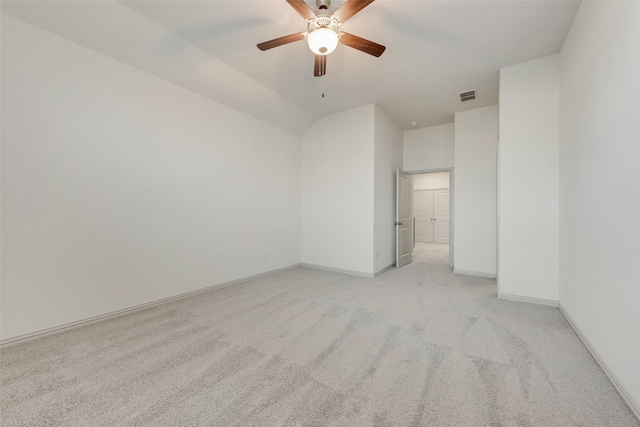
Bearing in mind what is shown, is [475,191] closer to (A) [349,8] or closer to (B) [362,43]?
(B) [362,43]

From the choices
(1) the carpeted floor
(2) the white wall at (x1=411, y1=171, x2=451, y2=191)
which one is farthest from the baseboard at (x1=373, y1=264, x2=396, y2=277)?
(2) the white wall at (x1=411, y1=171, x2=451, y2=191)

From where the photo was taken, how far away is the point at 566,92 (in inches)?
104

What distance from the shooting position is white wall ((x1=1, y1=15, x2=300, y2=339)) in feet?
6.96

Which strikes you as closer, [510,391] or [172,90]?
[510,391]

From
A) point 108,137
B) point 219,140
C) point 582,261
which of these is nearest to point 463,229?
point 582,261

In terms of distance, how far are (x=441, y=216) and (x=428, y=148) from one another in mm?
4237

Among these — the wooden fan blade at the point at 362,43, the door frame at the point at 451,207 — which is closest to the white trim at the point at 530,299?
the door frame at the point at 451,207

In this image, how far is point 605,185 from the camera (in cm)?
174

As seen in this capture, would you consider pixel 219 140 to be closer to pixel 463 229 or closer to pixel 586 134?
pixel 586 134

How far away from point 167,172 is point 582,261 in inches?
177

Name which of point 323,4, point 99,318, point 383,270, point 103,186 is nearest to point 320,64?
point 323,4

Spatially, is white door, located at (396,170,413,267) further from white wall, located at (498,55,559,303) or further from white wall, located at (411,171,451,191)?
white wall, located at (411,171,451,191)

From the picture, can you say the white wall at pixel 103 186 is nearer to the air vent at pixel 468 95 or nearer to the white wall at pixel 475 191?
the air vent at pixel 468 95

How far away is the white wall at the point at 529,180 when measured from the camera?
9.64 ft
